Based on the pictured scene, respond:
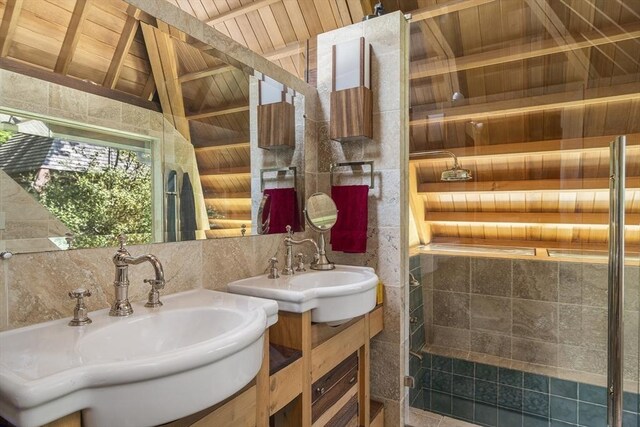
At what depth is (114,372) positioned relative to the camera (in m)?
0.63

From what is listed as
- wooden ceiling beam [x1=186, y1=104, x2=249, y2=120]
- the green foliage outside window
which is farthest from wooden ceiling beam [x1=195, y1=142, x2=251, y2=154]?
the green foliage outside window

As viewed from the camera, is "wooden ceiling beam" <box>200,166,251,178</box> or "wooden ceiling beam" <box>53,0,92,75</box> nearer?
"wooden ceiling beam" <box>53,0,92,75</box>

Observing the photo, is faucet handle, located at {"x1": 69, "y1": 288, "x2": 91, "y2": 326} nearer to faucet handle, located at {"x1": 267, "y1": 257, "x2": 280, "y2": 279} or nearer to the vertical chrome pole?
faucet handle, located at {"x1": 267, "y1": 257, "x2": 280, "y2": 279}

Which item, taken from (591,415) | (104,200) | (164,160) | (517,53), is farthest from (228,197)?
(591,415)

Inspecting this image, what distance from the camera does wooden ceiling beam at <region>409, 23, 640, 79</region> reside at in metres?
1.93

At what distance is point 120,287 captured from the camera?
1024 millimetres

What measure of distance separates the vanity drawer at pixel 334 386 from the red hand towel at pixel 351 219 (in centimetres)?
59

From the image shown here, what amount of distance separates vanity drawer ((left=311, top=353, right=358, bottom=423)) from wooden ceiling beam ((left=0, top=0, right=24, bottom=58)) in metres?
1.47

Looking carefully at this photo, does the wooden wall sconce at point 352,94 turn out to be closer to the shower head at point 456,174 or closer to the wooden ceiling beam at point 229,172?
the wooden ceiling beam at point 229,172

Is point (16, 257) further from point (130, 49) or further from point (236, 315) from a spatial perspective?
point (130, 49)

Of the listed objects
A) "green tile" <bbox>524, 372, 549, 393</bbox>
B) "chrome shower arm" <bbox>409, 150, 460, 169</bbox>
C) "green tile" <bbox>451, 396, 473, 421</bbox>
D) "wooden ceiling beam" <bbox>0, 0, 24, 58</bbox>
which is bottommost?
"green tile" <bbox>451, 396, 473, 421</bbox>

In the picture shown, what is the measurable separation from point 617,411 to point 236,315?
1981 millimetres

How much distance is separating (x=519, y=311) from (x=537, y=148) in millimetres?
1105

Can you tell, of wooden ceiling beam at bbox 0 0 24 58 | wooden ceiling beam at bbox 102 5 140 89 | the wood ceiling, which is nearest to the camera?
wooden ceiling beam at bbox 0 0 24 58
